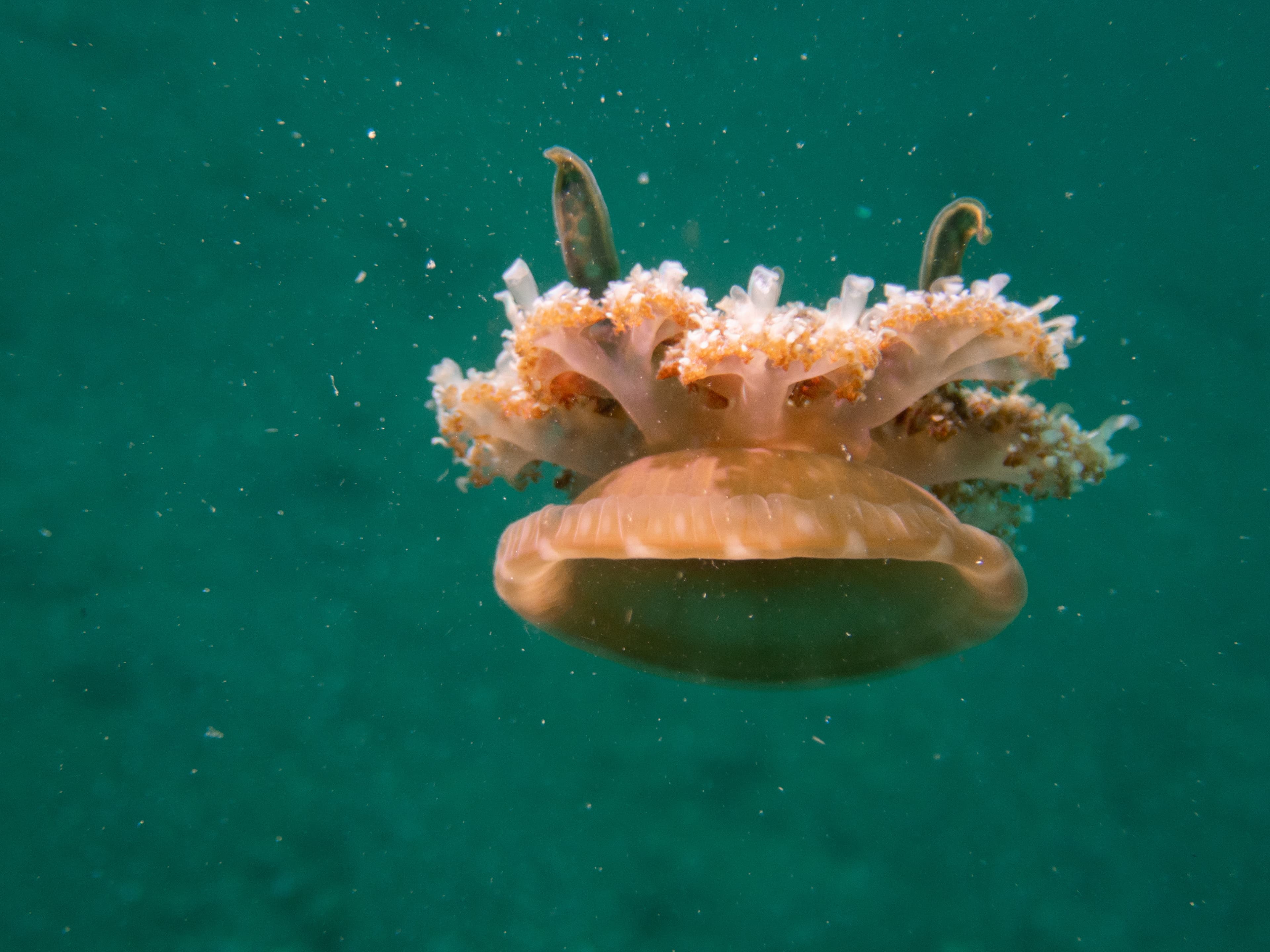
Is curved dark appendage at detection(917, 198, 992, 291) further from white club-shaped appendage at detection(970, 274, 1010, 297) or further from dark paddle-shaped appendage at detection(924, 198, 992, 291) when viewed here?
white club-shaped appendage at detection(970, 274, 1010, 297)

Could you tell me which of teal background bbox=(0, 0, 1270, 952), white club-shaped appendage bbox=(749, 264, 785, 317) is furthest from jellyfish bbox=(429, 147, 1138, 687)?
teal background bbox=(0, 0, 1270, 952)

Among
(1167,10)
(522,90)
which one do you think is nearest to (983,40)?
(1167,10)

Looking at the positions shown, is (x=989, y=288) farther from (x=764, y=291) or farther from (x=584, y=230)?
(x=584, y=230)

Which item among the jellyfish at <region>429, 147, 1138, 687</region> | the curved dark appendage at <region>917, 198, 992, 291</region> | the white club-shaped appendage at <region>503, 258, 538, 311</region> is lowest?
the jellyfish at <region>429, 147, 1138, 687</region>

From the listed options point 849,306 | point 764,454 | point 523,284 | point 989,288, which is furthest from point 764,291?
point 523,284

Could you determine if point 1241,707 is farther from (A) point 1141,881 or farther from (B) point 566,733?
(B) point 566,733

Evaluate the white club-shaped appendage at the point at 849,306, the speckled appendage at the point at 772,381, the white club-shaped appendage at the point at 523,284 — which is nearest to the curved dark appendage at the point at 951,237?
the speckled appendage at the point at 772,381
